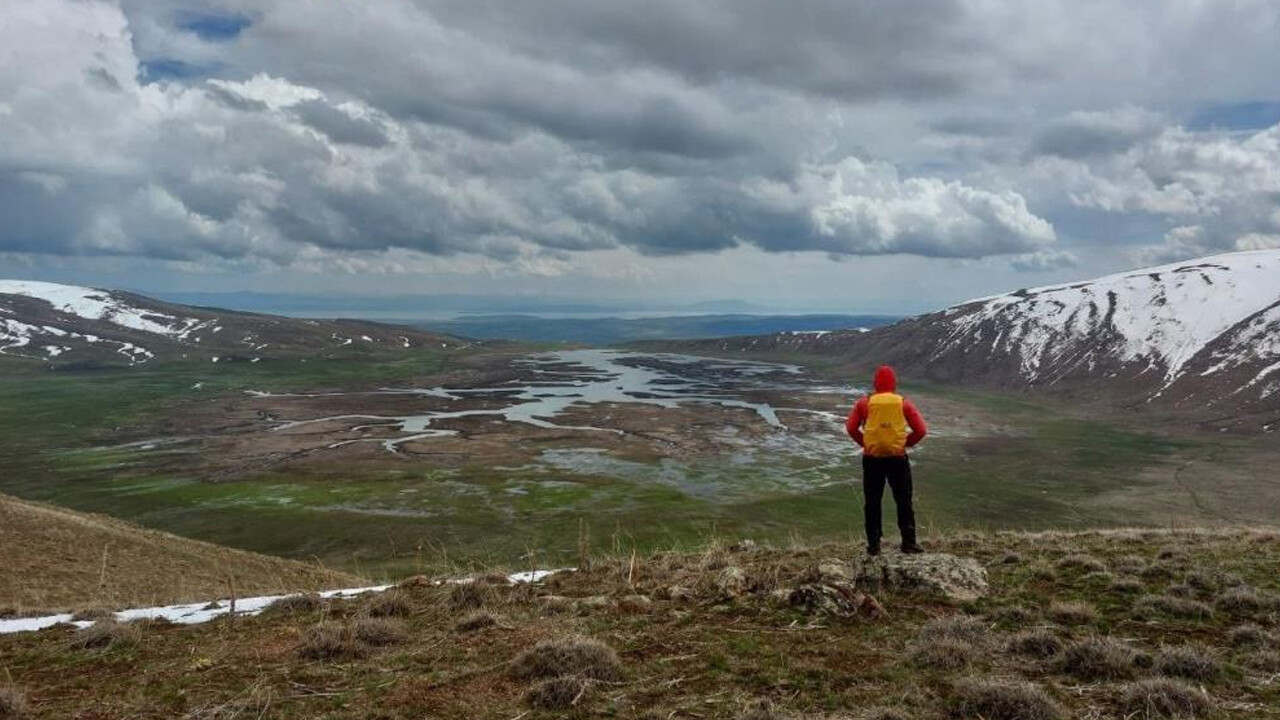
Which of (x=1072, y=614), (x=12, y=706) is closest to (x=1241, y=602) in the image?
(x=1072, y=614)

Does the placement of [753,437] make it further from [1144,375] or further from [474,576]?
[1144,375]

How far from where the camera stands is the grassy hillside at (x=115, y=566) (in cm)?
2165

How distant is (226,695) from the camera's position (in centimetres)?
836

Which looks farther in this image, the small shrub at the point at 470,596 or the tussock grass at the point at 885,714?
the small shrub at the point at 470,596

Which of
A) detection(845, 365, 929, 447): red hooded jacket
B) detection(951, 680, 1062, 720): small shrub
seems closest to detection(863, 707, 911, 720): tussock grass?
detection(951, 680, 1062, 720): small shrub

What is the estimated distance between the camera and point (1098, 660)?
26.5ft

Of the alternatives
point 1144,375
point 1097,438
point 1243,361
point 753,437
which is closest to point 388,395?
point 753,437

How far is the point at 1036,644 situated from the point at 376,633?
351 inches

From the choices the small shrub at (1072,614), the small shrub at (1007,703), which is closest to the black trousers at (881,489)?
the small shrub at (1072,614)

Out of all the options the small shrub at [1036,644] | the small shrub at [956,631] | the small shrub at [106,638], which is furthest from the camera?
the small shrub at [106,638]

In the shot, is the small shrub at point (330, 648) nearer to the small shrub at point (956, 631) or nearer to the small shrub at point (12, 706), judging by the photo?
the small shrub at point (12, 706)

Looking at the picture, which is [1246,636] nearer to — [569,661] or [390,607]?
[569,661]

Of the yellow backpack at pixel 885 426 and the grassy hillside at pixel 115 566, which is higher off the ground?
the yellow backpack at pixel 885 426

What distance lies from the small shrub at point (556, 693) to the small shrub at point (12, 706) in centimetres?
570
